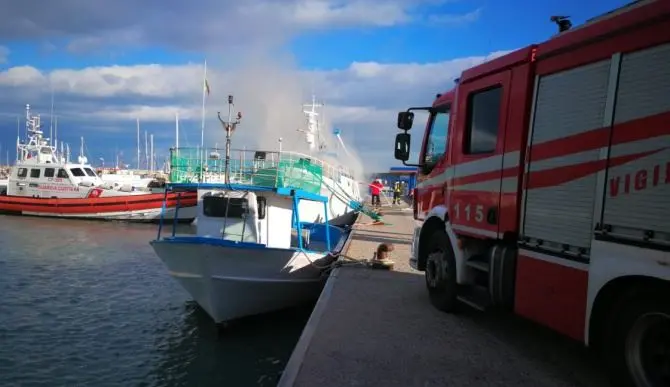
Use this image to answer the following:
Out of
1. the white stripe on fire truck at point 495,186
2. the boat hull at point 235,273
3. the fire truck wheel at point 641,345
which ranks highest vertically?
the white stripe on fire truck at point 495,186

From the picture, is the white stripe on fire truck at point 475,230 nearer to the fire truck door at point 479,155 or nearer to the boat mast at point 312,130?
the fire truck door at point 479,155

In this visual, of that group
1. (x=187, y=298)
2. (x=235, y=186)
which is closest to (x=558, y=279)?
(x=235, y=186)

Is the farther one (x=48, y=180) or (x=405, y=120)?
(x=48, y=180)

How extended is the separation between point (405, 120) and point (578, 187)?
11.5 feet

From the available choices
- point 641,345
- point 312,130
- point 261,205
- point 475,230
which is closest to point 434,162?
point 475,230

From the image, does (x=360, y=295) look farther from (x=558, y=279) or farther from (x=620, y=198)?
(x=620, y=198)

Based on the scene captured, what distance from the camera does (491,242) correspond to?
21.5 feet

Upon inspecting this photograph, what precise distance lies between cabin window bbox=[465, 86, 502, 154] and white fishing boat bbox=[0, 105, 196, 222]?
26800 mm

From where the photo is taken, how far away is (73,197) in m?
35.2

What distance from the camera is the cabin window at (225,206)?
1190 centimetres

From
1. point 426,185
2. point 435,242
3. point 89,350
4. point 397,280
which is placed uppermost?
point 426,185

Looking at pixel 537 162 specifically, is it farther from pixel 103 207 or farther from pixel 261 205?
pixel 103 207

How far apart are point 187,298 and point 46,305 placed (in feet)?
10.1

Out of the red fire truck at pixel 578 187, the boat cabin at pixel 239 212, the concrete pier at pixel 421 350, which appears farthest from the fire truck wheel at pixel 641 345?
the boat cabin at pixel 239 212
